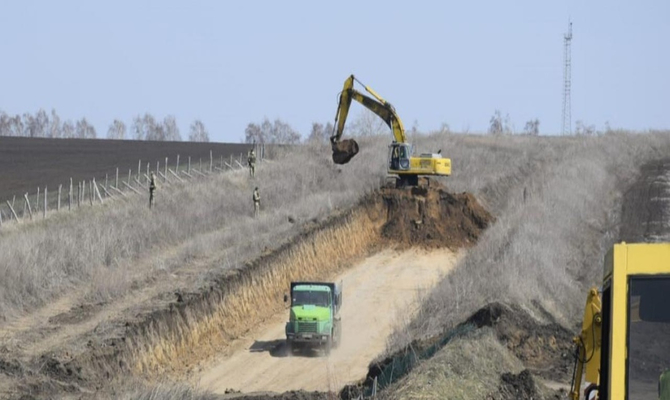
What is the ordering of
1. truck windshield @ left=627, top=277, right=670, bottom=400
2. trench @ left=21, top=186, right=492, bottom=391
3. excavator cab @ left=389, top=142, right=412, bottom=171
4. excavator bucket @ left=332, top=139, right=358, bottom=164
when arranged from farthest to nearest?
excavator cab @ left=389, top=142, right=412, bottom=171, excavator bucket @ left=332, top=139, right=358, bottom=164, trench @ left=21, top=186, right=492, bottom=391, truck windshield @ left=627, top=277, right=670, bottom=400

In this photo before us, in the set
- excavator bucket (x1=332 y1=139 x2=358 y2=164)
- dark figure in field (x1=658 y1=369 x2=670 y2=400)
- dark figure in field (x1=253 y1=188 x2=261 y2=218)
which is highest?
excavator bucket (x1=332 y1=139 x2=358 y2=164)

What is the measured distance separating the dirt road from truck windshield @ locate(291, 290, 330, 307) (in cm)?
142

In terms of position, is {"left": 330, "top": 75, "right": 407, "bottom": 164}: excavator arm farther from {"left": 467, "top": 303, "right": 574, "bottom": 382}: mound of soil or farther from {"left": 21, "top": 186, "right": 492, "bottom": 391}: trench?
A: {"left": 467, "top": 303, "right": 574, "bottom": 382}: mound of soil

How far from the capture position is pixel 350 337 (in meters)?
35.3

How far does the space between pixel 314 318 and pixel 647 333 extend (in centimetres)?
2429

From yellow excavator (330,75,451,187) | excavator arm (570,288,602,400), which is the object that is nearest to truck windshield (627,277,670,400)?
excavator arm (570,288,602,400)

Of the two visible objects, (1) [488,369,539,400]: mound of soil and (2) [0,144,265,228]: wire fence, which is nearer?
(1) [488,369,539,400]: mound of soil

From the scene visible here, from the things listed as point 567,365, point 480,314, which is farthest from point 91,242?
point 567,365

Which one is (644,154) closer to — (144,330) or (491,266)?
(491,266)

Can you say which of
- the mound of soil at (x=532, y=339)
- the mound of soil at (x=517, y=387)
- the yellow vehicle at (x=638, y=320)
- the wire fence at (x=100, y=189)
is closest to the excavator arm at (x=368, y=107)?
the wire fence at (x=100, y=189)

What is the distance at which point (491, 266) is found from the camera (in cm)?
3528

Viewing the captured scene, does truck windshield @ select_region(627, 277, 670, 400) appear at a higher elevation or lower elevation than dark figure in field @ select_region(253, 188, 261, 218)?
higher

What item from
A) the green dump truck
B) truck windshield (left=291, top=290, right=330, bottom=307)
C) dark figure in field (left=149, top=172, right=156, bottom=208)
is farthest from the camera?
dark figure in field (left=149, top=172, right=156, bottom=208)

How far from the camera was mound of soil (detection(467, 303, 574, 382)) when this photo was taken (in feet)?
77.6
